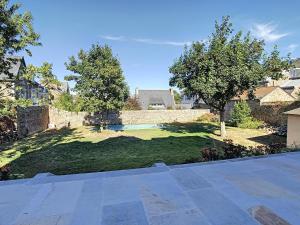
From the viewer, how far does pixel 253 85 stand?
16.2m

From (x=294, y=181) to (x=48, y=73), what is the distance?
36.2ft

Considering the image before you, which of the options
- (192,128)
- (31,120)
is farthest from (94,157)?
(192,128)

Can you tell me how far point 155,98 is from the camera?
54.8 metres

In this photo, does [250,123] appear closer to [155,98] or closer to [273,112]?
[273,112]

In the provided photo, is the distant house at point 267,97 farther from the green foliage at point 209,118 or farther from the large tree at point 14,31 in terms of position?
the large tree at point 14,31

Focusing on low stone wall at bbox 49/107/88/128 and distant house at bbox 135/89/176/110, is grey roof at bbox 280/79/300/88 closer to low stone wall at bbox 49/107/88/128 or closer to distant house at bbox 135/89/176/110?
distant house at bbox 135/89/176/110

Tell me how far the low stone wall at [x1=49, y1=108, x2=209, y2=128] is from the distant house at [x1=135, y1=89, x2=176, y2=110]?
18973mm

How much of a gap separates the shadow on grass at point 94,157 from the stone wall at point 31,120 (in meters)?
4.49

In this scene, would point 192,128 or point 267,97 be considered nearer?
point 192,128

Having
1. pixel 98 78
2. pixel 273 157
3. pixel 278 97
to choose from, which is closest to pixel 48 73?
pixel 98 78

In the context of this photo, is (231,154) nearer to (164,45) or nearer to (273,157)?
(273,157)

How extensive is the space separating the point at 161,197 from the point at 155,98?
50869mm

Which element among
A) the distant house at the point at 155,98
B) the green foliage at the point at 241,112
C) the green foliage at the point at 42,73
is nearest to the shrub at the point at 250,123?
the green foliage at the point at 241,112

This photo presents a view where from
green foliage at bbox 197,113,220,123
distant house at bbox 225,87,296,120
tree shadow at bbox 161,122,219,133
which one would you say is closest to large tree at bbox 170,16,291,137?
tree shadow at bbox 161,122,219,133
